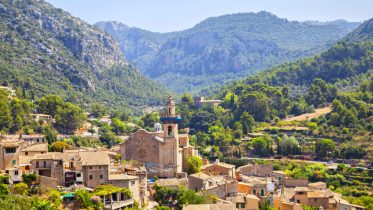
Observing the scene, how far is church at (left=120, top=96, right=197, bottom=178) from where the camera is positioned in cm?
5566

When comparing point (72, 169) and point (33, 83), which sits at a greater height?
point (33, 83)

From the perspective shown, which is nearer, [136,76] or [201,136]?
[201,136]

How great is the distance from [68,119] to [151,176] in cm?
3593

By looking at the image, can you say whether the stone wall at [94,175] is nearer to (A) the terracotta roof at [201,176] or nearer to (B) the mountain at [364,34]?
(A) the terracotta roof at [201,176]

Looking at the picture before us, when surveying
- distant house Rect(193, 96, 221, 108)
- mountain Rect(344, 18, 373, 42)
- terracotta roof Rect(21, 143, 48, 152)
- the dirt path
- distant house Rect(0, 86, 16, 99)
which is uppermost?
mountain Rect(344, 18, 373, 42)

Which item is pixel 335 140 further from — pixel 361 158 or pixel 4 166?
pixel 4 166

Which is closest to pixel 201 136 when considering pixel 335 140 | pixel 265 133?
pixel 265 133

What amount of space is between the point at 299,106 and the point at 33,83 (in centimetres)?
4962

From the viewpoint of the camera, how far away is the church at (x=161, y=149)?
5566cm

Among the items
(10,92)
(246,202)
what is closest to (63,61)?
(10,92)

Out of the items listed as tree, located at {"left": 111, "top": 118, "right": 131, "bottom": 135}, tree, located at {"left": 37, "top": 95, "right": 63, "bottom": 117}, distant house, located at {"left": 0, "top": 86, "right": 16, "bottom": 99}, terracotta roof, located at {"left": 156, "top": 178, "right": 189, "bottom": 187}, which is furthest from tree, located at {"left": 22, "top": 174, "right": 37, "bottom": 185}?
tree, located at {"left": 111, "top": 118, "right": 131, "bottom": 135}

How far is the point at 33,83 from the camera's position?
11344 centimetres

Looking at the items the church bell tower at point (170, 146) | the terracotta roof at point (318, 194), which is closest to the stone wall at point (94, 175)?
the church bell tower at point (170, 146)

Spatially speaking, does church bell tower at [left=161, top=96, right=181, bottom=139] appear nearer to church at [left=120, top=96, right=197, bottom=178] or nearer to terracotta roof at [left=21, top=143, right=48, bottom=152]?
church at [left=120, top=96, right=197, bottom=178]
